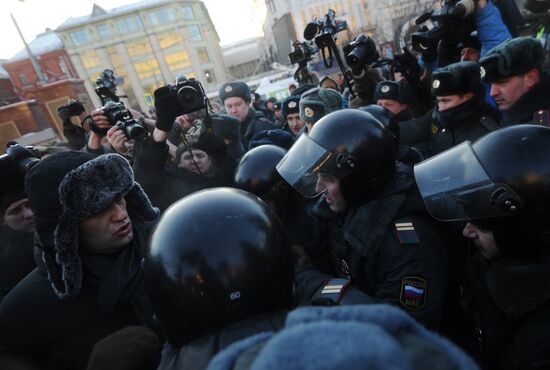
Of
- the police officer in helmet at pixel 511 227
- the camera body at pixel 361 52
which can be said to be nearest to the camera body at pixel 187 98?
the police officer in helmet at pixel 511 227

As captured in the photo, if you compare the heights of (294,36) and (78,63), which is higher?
(78,63)

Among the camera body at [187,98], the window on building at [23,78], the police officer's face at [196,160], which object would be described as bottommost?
the police officer's face at [196,160]

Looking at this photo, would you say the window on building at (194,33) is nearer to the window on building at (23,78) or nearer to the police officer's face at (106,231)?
the window on building at (23,78)

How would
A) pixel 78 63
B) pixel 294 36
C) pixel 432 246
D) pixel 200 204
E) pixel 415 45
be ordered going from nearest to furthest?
pixel 200 204, pixel 432 246, pixel 415 45, pixel 294 36, pixel 78 63

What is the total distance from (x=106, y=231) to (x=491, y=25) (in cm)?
398

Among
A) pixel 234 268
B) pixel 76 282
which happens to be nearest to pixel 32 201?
pixel 76 282

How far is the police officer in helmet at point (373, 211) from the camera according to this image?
65.1 inches

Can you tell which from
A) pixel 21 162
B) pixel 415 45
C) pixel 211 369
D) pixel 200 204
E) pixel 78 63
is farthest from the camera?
pixel 78 63

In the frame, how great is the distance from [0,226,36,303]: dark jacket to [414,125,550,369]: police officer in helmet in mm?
2692

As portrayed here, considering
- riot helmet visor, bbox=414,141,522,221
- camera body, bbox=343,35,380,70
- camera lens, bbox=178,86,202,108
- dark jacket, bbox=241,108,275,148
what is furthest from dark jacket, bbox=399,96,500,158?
camera lens, bbox=178,86,202,108

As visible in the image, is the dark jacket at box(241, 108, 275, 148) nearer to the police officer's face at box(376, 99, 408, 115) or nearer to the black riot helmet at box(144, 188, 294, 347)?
the police officer's face at box(376, 99, 408, 115)

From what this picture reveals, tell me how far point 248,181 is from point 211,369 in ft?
6.65

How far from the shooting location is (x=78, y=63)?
156 ft

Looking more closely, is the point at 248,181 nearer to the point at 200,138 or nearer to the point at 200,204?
the point at 200,138
